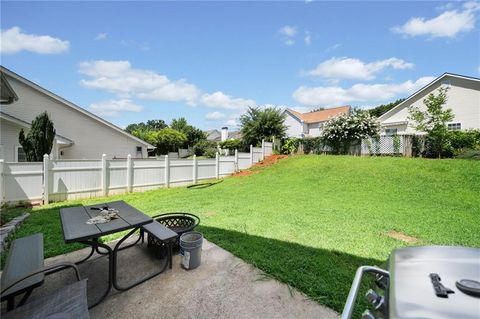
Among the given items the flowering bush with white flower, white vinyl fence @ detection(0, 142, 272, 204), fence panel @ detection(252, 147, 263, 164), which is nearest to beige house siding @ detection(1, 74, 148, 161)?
white vinyl fence @ detection(0, 142, 272, 204)

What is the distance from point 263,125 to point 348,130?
762 centimetres

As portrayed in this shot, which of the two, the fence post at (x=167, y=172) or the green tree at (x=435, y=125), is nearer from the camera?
the fence post at (x=167, y=172)

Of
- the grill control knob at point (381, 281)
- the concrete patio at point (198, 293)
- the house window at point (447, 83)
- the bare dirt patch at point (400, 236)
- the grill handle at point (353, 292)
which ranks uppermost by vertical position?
the house window at point (447, 83)

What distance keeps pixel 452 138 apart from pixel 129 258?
48.4 feet

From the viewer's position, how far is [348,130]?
14.2m

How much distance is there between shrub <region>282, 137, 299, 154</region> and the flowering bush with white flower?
2284mm

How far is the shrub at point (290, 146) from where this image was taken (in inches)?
664

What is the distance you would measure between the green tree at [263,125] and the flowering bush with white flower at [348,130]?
547 centimetres

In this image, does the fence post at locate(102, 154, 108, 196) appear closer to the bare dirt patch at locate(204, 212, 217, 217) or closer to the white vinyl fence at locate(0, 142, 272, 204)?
the white vinyl fence at locate(0, 142, 272, 204)

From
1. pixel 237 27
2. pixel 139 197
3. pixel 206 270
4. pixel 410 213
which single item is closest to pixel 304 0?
pixel 237 27

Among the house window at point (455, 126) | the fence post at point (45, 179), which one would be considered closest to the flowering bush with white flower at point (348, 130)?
the house window at point (455, 126)

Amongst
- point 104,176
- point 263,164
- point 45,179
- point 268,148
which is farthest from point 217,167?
point 45,179

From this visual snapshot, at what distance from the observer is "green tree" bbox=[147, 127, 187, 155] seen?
33.3 m

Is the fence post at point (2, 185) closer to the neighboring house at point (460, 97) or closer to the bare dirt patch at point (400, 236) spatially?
the bare dirt patch at point (400, 236)
